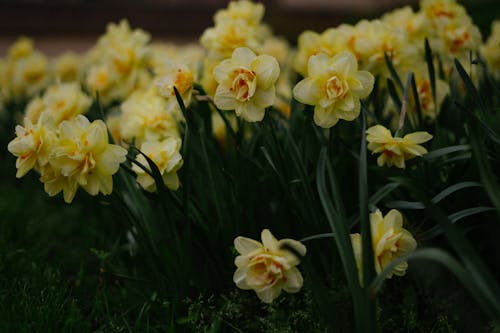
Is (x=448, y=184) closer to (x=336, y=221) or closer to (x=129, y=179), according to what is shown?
(x=336, y=221)

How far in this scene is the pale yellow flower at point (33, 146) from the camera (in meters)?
1.19

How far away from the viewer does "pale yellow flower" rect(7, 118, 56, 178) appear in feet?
3.90

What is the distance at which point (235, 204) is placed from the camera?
142cm

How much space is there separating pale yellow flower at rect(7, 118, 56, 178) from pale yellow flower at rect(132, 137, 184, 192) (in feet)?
0.74

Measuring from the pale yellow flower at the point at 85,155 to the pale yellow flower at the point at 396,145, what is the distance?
0.56 meters

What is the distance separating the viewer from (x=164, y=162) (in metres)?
1.32

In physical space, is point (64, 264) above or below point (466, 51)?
below

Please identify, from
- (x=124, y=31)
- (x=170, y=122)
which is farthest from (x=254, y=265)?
(x=124, y=31)

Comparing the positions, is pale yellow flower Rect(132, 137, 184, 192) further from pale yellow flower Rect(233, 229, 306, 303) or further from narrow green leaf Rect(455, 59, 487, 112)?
narrow green leaf Rect(455, 59, 487, 112)

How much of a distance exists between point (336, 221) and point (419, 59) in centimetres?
88

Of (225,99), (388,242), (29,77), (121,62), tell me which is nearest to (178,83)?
(225,99)

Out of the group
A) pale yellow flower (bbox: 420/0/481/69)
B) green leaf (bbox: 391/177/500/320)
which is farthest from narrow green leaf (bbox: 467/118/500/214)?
Answer: pale yellow flower (bbox: 420/0/481/69)

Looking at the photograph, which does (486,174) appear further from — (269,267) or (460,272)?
(269,267)

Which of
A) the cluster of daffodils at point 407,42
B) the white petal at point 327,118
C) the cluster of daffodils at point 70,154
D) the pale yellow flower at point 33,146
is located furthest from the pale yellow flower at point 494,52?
the pale yellow flower at point 33,146
